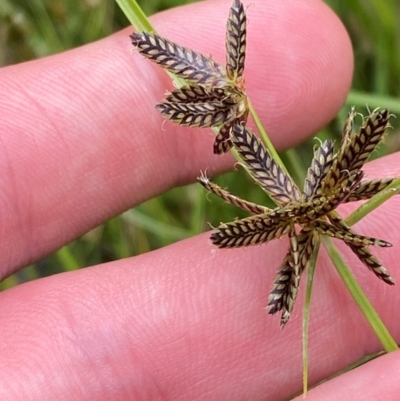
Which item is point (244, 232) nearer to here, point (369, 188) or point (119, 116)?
point (369, 188)

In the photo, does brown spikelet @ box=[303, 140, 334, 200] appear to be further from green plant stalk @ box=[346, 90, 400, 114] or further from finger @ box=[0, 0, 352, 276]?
green plant stalk @ box=[346, 90, 400, 114]

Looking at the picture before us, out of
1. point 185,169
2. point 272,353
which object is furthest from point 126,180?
point 272,353

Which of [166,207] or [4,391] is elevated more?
[166,207]

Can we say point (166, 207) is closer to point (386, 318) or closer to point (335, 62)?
point (335, 62)

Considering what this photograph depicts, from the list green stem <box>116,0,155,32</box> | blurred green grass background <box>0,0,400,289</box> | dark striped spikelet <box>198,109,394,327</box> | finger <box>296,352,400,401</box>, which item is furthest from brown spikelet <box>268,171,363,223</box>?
blurred green grass background <box>0,0,400,289</box>

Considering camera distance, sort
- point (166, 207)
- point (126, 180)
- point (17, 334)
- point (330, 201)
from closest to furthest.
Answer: point (330, 201) → point (17, 334) → point (126, 180) → point (166, 207)

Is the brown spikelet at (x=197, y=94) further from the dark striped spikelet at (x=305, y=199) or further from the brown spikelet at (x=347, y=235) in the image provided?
the brown spikelet at (x=347, y=235)

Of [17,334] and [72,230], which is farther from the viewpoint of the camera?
[72,230]
